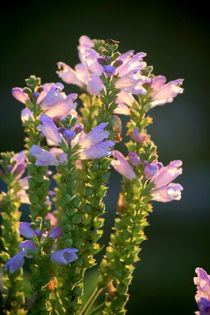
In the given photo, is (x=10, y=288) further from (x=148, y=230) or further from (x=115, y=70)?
(x=148, y=230)

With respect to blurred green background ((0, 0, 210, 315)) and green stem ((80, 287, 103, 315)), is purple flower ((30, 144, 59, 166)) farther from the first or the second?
blurred green background ((0, 0, 210, 315))

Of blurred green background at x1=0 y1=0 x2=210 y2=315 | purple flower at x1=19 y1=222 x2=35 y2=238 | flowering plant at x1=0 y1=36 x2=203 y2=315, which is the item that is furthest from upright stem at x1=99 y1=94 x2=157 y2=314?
blurred green background at x1=0 y1=0 x2=210 y2=315

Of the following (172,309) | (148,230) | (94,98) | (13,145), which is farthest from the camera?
(13,145)

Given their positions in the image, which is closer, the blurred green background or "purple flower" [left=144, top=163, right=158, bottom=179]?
"purple flower" [left=144, top=163, right=158, bottom=179]

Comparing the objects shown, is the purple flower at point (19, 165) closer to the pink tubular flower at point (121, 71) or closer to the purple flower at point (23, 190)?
the purple flower at point (23, 190)

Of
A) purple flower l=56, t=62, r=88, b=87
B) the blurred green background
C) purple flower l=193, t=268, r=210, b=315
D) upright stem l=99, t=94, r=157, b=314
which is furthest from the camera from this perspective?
the blurred green background

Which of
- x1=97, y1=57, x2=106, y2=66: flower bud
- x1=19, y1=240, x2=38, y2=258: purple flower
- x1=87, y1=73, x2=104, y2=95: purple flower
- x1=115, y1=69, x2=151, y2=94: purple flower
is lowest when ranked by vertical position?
x1=19, y1=240, x2=38, y2=258: purple flower

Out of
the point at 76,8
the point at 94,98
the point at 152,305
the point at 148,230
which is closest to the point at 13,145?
the point at 76,8

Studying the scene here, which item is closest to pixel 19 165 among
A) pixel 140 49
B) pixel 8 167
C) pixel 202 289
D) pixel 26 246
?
pixel 8 167
